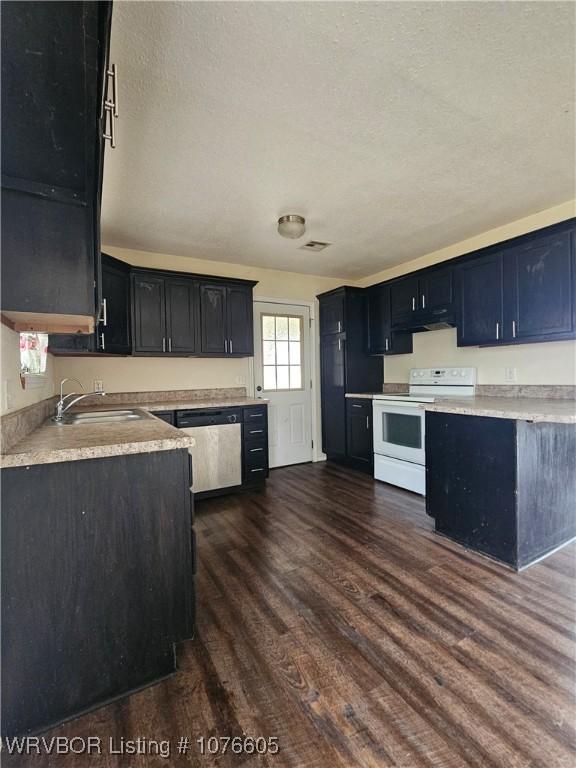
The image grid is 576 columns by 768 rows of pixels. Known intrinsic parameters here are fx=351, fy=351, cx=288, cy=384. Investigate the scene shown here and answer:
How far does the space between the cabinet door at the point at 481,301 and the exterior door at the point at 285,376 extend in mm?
1957

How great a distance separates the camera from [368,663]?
1.43 m

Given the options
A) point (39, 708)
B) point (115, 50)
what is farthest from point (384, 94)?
point (39, 708)

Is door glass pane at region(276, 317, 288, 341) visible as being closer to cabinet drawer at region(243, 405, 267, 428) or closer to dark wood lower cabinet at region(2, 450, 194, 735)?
cabinet drawer at region(243, 405, 267, 428)

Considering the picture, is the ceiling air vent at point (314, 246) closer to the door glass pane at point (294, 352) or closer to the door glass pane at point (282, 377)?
the door glass pane at point (294, 352)

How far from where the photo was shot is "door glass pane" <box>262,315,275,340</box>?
14.4 ft

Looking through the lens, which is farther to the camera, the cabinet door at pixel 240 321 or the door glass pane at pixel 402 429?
the cabinet door at pixel 240 321

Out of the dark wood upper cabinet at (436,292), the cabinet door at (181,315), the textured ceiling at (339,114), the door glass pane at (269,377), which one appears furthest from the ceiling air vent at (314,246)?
the door glass pane at (269,377)

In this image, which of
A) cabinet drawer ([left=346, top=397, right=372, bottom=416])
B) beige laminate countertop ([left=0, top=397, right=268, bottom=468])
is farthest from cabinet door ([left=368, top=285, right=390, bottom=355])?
beige laminate countertop ([left=0, top=397, right=268, bottom=468])

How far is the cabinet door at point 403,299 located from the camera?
12.4 ft

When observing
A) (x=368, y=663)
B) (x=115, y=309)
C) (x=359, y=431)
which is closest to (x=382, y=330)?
(x=359, y=431)

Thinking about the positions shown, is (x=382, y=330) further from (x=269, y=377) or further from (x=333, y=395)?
(x=269, y=377)

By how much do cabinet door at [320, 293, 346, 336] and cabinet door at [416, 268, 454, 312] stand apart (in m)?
0.94

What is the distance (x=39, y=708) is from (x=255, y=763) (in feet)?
2.48

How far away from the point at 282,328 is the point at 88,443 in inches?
134
